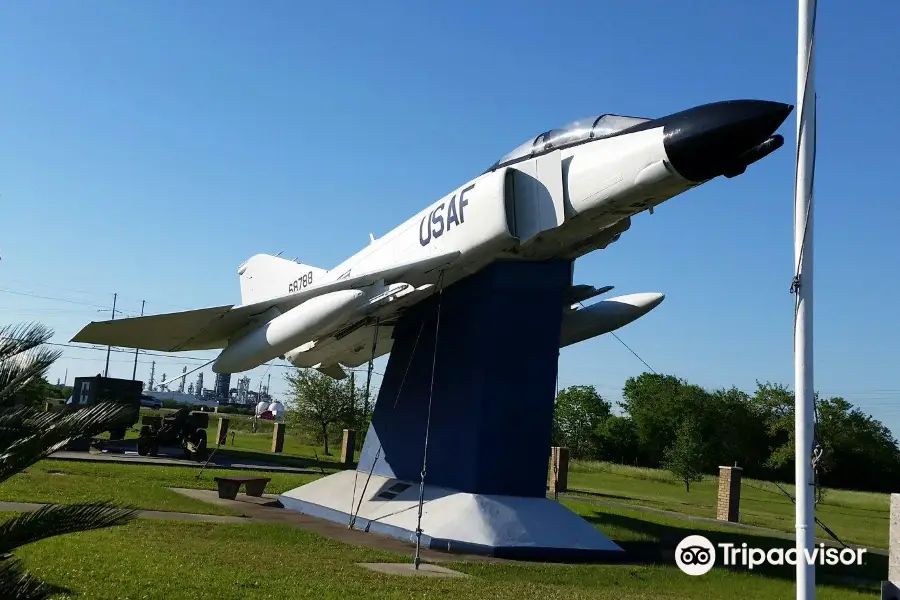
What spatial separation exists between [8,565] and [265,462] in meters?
27.0

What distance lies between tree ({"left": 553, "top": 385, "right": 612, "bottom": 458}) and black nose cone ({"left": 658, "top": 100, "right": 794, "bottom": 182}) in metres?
50.9

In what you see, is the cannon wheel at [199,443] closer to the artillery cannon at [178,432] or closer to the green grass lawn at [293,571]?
the artillery cannon at [178,432]

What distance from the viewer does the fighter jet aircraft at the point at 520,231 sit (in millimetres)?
10039

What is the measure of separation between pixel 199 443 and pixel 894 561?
92.0 ft

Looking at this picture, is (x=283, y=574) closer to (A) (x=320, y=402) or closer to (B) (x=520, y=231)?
(B) (x=520, y=231)

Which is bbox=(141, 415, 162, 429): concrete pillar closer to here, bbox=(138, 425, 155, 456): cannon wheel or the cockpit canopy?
bbox=(138, 425, 155, 456): cannon wheel

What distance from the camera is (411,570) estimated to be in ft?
31.7

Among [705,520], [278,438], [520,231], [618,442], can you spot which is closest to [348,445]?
[278,438]

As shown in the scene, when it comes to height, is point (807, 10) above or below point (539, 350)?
above

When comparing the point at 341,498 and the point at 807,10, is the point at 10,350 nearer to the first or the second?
the point at 807,10

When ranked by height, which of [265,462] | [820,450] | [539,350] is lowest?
[265,462]

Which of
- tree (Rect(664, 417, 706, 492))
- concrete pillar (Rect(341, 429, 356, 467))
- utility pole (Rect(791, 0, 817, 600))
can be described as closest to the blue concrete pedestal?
utility pole (Rect(791, 0, 817, 600))

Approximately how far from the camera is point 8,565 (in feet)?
14.1

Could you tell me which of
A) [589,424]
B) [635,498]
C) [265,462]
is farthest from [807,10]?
[589,424]
